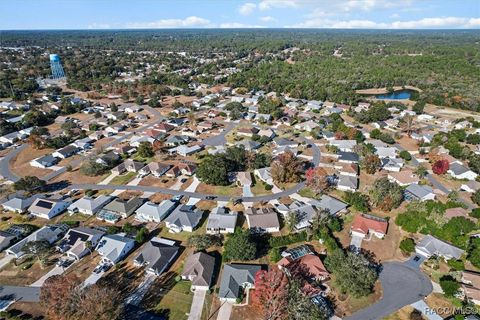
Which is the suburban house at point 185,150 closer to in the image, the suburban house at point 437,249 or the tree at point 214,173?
the tree at point 214,173

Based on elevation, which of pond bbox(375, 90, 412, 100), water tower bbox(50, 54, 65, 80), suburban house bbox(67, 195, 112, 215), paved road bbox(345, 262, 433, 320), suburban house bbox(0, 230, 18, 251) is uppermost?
water tower bbox(50, 54, 65, 80)

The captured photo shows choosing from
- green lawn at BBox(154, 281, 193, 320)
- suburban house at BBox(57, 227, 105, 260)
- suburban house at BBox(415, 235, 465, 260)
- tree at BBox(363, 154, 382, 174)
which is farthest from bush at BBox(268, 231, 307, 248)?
tree at BBox(363, 154, 382, 174)

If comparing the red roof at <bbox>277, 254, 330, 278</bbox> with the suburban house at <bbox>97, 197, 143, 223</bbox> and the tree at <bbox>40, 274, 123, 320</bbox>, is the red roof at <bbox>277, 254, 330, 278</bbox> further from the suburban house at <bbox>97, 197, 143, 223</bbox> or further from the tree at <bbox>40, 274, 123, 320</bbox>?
the suburban house at <bbox>97, 197, 143, 223</bbox>

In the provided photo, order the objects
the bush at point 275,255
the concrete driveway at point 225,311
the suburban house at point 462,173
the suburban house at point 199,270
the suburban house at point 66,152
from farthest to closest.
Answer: the suburban house at point 66,152
the suburban house at point 462,173
the bush at point 275,255
the suburban house at point 199,270
the concrete driveway at point 225,311

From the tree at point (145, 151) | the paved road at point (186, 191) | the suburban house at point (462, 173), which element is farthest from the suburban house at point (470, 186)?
the tree at point (145, 151)

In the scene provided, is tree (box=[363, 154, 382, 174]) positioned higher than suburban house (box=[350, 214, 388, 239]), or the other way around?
tree (box=[363, 154, 382, 174])

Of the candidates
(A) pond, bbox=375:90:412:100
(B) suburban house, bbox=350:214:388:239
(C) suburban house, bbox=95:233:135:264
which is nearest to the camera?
(C) suburban house, bbox=95:233:135:264

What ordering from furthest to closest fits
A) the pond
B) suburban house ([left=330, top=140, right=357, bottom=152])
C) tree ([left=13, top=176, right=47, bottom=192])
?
the pond → suburban house ([left=330, top=140, right=357, bottom=152]) → tree ([left=13, top=176, right=47, bottom=192])
